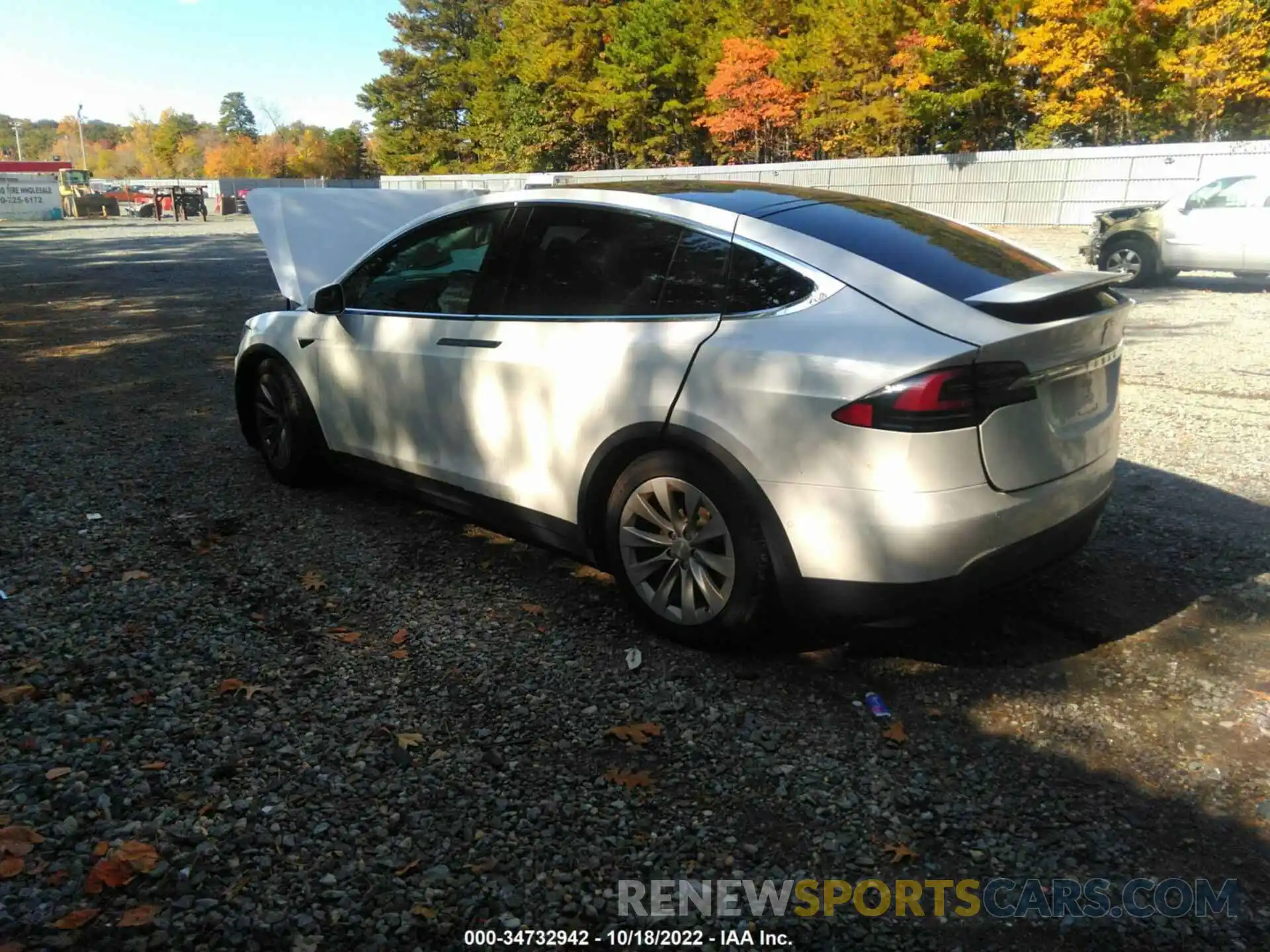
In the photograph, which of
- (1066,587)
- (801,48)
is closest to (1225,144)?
(801,48)

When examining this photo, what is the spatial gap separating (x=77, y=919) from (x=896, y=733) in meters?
2.35

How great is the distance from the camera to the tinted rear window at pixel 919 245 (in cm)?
328

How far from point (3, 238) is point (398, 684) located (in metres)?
34.5

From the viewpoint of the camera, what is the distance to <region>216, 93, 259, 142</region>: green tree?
15600 cm

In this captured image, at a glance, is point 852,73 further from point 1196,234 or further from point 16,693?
point 16,693

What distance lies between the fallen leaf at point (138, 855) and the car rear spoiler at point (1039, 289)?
114 inches

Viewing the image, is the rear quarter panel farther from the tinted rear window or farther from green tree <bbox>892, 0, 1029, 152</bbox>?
green tree <bbox>892, 0, 1029, 152</bbox>

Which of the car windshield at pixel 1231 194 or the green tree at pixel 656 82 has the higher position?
the green tree at pixel 656 82

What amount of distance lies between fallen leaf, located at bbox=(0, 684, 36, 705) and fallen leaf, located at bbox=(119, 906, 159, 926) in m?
1.29

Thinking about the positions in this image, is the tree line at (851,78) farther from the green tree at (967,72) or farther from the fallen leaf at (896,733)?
the fallen leaf at (896,733)

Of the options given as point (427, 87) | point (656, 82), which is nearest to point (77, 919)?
point (656, 82)

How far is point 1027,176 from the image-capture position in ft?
93.0

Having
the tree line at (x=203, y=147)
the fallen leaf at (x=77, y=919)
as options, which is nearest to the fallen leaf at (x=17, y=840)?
the fallen leaf at (x=77, y=919)

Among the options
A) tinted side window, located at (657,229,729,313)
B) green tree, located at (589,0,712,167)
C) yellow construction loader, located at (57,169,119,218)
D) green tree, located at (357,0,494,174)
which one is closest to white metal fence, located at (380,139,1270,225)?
green tree, located at (589,0,712,167)
